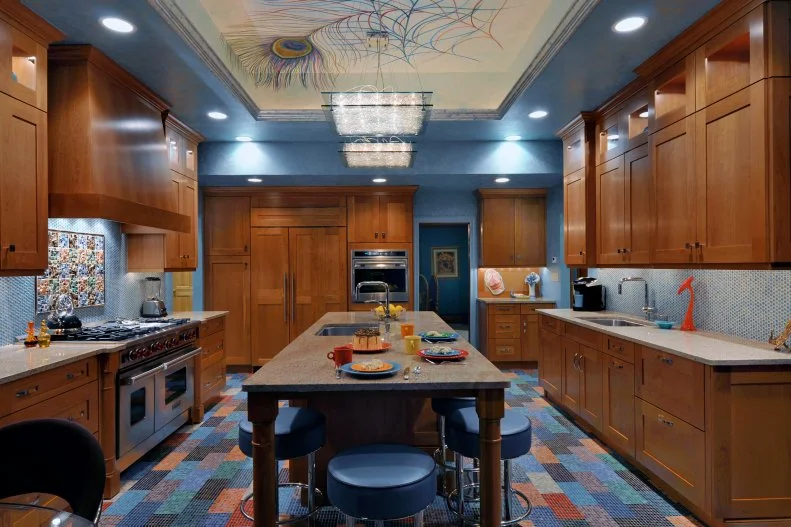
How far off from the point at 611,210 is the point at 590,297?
1053 mm

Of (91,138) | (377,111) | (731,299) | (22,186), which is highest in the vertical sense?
(377,111)

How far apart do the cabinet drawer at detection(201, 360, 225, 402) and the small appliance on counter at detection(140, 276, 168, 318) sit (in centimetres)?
66

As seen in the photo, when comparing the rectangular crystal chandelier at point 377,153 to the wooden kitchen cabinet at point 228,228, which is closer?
the rectangular crystal chandelier at point 377,153

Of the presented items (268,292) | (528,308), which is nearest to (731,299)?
(528,308)

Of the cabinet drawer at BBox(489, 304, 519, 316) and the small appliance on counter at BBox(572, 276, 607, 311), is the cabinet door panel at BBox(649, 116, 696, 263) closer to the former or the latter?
the small appliance on counter at BBox(572, 276, 607, 311)

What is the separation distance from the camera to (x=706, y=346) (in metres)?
2.57

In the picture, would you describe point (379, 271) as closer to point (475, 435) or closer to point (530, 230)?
point (530, 230)

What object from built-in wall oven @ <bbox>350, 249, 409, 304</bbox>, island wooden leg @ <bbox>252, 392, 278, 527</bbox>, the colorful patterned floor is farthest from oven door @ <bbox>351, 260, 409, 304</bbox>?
island wooden leg @ <bbox>252, 392, 278, 527</bbox>

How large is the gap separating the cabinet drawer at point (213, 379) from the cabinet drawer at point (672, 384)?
11.6ft

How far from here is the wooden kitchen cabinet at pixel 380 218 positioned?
6070 millimetres

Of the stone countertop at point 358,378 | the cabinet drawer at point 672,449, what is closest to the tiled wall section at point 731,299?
the cabinet drawer at point 672,449

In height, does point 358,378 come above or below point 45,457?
above

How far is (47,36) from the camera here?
2623mm

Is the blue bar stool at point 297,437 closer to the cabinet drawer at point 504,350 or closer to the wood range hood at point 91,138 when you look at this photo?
the wood range hood at point 91,138
